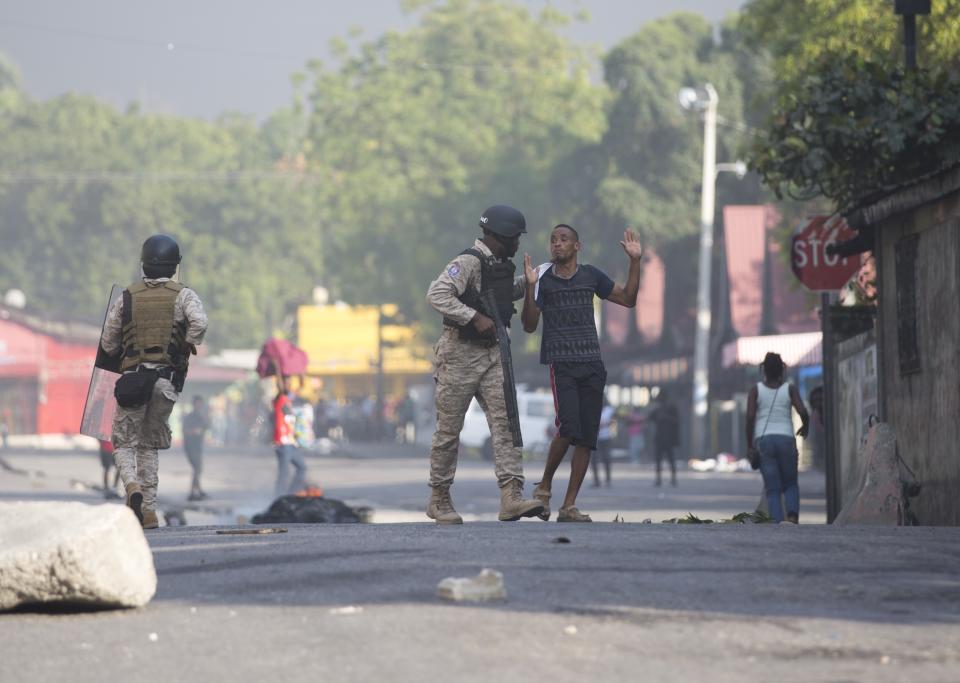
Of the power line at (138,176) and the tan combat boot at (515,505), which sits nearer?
the tan combat boot at (515,505)

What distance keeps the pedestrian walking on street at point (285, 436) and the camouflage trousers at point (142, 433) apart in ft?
28.6

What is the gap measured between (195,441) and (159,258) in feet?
62.4

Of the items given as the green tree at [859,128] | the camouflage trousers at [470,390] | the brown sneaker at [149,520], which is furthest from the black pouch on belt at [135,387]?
the green tree at [859,128]

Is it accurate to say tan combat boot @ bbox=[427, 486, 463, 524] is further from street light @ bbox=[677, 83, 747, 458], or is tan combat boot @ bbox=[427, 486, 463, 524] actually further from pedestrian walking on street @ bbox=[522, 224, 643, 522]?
street light @ bbox=[677, 83, 747, 458]

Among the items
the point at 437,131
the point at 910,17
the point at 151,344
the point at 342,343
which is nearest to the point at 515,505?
the point at 151,344

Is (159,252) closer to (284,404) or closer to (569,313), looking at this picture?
(569,313)

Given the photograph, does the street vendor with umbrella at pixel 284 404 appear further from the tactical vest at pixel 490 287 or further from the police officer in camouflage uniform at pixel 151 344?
the tactical vest at pixel 490 287

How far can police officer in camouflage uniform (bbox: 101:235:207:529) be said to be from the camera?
1228cm

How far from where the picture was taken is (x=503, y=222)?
11578mm

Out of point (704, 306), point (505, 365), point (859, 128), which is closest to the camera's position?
point (505, 365)

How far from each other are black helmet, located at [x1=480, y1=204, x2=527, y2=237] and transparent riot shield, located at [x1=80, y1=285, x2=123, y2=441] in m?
2.60

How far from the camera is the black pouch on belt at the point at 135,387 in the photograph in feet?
39.8


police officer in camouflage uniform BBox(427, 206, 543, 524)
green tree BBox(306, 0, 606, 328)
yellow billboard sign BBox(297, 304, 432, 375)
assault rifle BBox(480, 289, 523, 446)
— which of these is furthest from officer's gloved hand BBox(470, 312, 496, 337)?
yellow billboard sign BBox(297, 304, 432, 375)

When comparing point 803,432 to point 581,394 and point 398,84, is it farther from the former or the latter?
point 398,84
